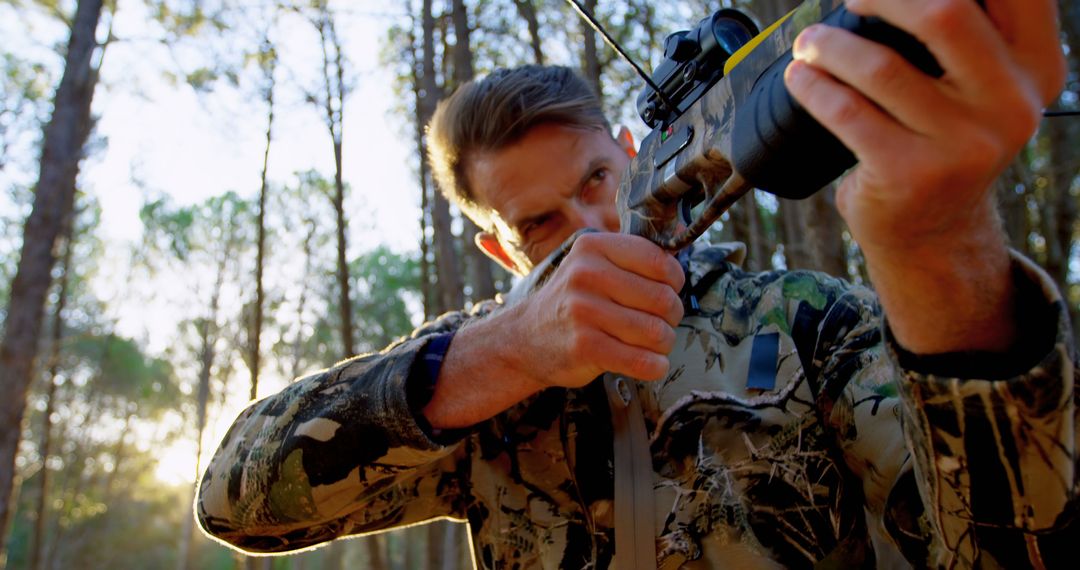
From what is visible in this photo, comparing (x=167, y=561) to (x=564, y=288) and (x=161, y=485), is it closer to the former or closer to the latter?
(x=161, y=485)

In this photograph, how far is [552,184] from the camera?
2117 mm

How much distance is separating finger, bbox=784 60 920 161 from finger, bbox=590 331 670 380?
62 cm

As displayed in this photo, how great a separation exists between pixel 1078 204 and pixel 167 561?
39867 mm

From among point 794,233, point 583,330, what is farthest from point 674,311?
point 794,233

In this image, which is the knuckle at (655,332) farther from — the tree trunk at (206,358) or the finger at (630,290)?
the tree trunk at (206,358)

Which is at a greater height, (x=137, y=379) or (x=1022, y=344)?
(x=137, y=379)

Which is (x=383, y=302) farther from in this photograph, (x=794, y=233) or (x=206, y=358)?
(x=794, y=233)

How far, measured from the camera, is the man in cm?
80

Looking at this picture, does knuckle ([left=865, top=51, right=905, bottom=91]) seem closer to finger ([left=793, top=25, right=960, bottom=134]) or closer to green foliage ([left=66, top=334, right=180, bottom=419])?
finger ([left=793, top=25, right=960, bottom=134])

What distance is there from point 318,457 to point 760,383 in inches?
39.8

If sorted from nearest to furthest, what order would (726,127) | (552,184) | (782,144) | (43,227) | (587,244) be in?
(782,144)
(726,127)
(587,244)
(552,184)
(43,227)

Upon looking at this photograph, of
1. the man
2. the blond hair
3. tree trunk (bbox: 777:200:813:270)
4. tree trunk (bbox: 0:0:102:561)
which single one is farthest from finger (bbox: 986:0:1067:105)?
tree trunk (bbox: 0:0:102:561)

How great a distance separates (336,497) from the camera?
1.60m

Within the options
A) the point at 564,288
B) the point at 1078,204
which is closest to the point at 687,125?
the point at 564,288
